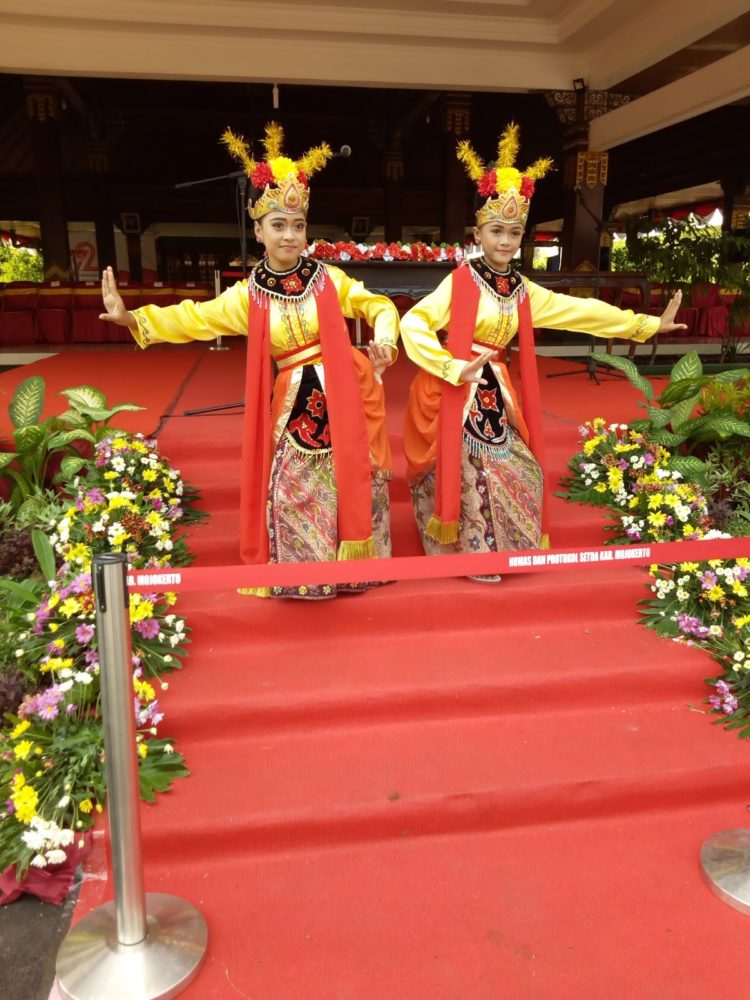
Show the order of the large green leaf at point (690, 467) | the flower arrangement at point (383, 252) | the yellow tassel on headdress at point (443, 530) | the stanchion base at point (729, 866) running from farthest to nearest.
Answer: the flower arrangement at point (383, 252)
the large green leaf at point (690, 467)
the yellow tassel on headdress at point (443, 530)
the stanchion base at point (729, 866)

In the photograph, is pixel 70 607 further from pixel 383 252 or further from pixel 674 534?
pixel 383 252

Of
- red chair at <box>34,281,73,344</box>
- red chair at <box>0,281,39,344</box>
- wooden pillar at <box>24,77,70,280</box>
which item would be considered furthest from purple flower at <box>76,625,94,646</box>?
wooden pillar at <box>24,77,70,280</box>

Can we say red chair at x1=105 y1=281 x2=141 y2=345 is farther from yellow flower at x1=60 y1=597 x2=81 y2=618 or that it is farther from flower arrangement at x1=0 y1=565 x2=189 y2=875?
yellow flower at x1=60 y1=597 x2=81 y2=618

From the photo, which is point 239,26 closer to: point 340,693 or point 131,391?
point 131,391

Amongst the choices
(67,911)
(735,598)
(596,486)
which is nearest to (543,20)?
(596,486)

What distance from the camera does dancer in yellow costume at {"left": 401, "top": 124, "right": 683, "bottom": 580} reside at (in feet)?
8.61

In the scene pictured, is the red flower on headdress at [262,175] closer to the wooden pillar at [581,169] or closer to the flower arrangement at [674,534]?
the flower arrangement at [674,534]

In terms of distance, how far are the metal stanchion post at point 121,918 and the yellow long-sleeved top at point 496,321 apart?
1425mm

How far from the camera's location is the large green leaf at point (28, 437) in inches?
120

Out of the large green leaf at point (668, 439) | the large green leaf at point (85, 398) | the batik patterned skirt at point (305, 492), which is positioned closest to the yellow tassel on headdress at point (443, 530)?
the batik patterned skirt at point (305, 492)

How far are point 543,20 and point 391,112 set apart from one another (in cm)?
640

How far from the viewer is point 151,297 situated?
985cm

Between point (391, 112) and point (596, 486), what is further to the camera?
point (391, 112)

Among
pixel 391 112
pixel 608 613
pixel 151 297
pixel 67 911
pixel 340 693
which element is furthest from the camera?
pixel 391 112
